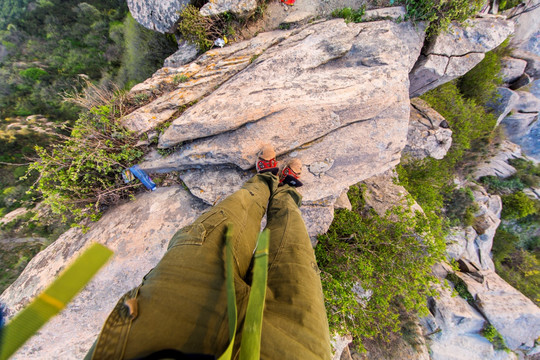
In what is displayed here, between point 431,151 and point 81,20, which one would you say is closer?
point 431,151

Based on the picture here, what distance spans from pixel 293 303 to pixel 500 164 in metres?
15.5

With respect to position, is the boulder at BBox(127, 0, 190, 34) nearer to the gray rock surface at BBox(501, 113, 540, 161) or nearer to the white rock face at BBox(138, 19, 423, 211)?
the white rock face at BBox(138, 19, 423, 211)

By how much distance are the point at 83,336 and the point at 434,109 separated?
1170cm

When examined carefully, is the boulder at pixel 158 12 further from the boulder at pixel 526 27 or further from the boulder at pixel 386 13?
the boulder at pixel 526 27

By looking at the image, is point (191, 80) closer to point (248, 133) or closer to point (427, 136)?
point (248, 133)

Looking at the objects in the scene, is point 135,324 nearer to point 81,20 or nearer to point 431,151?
point 431,151

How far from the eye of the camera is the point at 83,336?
3.50m

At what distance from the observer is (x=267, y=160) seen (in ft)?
11.6

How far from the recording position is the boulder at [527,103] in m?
10.6

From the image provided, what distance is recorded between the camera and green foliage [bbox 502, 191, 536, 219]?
31.1 ft

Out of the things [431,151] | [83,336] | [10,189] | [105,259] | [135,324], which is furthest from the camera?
[10,189]

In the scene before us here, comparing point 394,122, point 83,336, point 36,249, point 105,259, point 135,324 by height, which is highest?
point 105,259

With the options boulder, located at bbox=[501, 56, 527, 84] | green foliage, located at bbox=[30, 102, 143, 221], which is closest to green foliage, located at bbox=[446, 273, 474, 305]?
boulder, located at bbox=[501, 56, 527, 84]

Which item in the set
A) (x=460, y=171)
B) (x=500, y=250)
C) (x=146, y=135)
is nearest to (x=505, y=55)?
(x=460, y=171)
